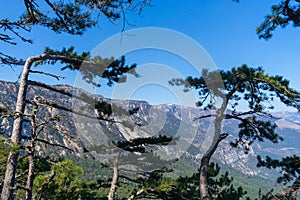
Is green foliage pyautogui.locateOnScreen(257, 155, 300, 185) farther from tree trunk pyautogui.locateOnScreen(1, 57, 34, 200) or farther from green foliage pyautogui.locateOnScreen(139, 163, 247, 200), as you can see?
tree trunk pyautogui.locateOnScreen(1, 57, 34, 200)

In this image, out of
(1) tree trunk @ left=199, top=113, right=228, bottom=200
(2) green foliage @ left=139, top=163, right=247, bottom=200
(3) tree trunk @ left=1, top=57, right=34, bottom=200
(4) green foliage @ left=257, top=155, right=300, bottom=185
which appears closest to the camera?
(3) tree trunk @ left=1, top=57, right=34, bottom=200

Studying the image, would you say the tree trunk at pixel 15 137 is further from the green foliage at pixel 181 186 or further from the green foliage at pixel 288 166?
the green foliage at pixel 288 166

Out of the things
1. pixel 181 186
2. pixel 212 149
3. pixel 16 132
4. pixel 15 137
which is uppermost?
pixel 16 132

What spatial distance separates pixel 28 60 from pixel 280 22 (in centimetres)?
645

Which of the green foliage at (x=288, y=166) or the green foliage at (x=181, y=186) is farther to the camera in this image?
the green foliage at (x=181, y=186)

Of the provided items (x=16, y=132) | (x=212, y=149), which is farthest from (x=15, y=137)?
(x=212, y=149)

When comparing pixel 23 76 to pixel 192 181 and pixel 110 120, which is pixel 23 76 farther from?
pixel 192 181

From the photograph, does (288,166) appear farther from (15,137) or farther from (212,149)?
(15,137)

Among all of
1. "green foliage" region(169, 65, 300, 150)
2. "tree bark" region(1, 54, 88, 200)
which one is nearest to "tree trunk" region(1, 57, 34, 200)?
"tree bark" region(1, 54, 88, 200)

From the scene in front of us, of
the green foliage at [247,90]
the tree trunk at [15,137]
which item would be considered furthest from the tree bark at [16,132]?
the green foliage at [247,90]

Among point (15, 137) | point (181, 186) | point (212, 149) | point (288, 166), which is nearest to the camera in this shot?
point (15, 137)

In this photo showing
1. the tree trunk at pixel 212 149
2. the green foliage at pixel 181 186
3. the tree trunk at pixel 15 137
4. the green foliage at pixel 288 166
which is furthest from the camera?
the green foliage at pixel 181 186

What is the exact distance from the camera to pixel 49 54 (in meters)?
7.87

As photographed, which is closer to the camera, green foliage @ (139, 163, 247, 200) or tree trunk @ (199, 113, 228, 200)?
tree trunk @ (199, 113, 228, 200)
